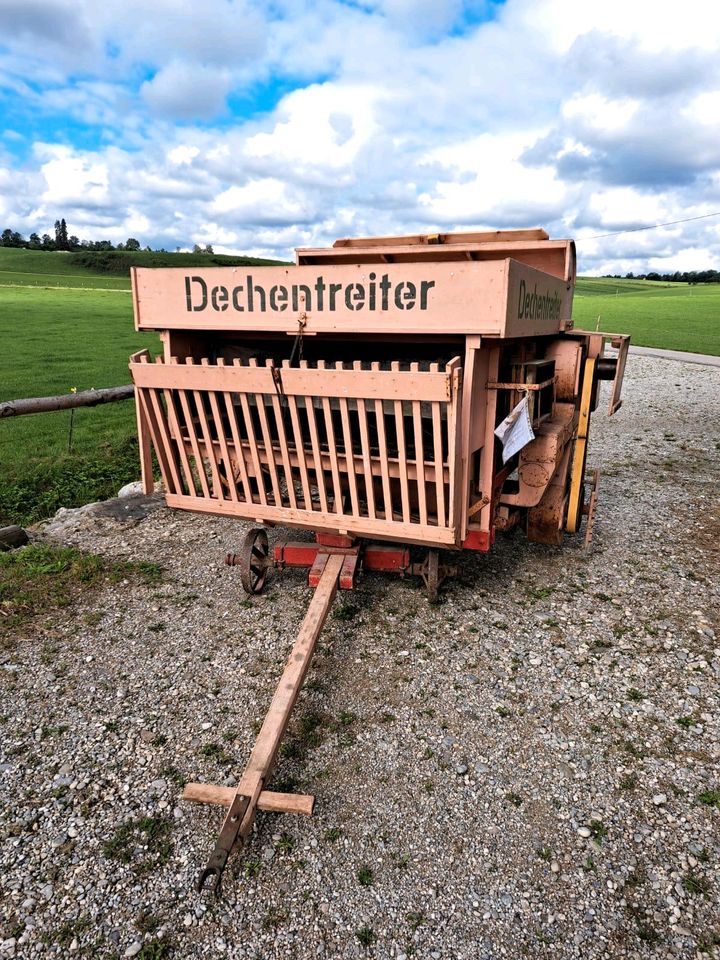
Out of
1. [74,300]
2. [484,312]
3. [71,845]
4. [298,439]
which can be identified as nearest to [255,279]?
[298,439]

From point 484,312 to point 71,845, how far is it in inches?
149

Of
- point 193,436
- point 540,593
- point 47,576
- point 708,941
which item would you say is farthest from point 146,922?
point 540,593

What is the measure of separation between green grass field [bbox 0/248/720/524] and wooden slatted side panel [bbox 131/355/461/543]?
4583mm

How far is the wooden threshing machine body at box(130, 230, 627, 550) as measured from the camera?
3996 mm

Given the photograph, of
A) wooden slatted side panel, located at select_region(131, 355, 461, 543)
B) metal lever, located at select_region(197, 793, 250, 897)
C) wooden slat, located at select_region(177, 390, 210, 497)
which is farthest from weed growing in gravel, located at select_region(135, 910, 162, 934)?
wooden slat, located at select_region(177, 390, 210, 497)

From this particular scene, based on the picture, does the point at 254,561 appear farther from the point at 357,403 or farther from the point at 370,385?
the point at 370,385

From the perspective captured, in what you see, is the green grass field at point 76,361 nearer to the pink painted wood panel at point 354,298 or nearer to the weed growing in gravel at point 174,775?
the pink painted wood panel at point 354,298

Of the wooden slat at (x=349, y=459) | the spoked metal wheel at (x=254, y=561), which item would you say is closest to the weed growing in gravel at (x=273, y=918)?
the wooden slat at (x=349, y=459)

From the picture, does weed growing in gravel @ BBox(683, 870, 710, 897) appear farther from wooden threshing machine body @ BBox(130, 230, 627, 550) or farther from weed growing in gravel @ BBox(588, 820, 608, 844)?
wooden threshing machine body @ BBox(130, 230, 627, 550)

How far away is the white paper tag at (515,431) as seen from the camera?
4510mm

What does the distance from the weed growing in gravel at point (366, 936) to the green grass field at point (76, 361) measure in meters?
7.16

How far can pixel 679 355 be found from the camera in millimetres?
25234

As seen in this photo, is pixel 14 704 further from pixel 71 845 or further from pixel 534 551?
pixel 534 551

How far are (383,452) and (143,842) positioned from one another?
270 cm
